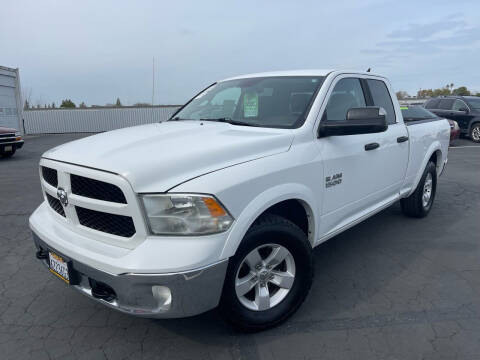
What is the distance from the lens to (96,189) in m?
2.31

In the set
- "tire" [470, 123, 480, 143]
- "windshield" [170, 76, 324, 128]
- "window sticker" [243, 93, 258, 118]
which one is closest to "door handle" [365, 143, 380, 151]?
"windshield" [170, 76, 324, 128]

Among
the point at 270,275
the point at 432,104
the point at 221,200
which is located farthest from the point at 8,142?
the point at 432,104

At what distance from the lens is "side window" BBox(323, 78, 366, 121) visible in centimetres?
328

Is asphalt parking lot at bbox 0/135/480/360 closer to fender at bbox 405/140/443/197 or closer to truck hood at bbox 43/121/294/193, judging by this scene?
fender at bbox 405/140/443/197

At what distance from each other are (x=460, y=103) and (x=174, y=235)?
16.2m

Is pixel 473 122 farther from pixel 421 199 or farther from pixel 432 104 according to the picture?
pixel 421 199

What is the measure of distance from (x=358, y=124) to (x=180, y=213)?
1573 mm

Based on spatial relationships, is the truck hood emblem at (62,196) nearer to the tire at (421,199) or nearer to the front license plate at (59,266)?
the front license plate at (59,266)

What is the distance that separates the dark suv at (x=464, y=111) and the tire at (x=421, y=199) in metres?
11.6

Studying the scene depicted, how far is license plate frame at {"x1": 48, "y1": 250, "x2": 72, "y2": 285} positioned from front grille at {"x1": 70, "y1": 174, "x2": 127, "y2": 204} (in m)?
0.44

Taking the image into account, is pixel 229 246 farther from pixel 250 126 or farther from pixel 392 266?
pixel 392 266

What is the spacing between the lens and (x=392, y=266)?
12.3 ft

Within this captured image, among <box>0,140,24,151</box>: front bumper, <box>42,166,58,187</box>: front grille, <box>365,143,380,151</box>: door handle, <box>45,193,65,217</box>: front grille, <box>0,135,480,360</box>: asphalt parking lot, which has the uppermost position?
<box>365,143,380,151</box>: door handle

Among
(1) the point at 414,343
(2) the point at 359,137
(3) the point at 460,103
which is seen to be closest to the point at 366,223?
(2) the point at 359,137
